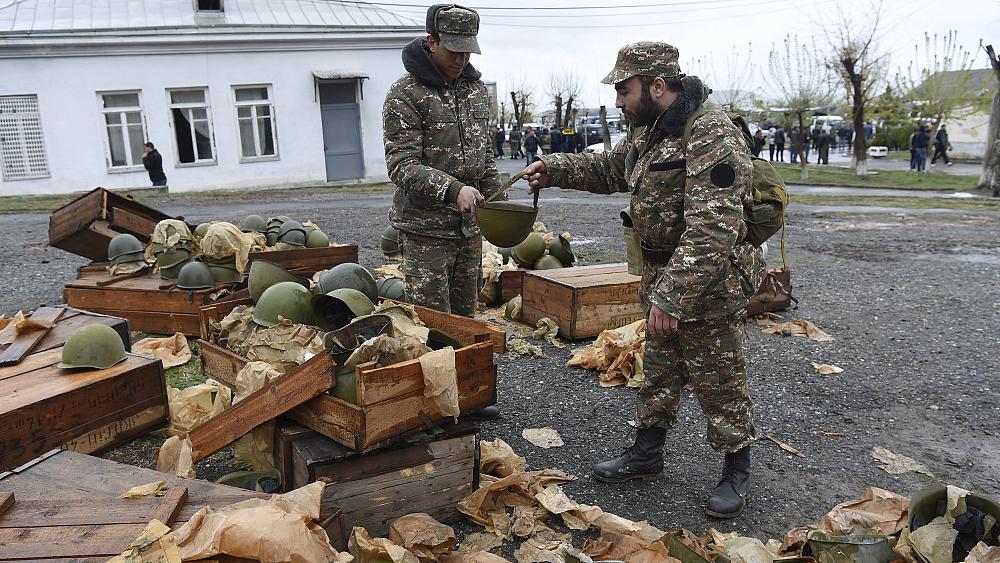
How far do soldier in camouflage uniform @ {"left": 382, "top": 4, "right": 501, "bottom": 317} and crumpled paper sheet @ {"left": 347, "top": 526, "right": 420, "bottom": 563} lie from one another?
1.73 m

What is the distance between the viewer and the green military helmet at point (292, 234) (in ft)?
22.7

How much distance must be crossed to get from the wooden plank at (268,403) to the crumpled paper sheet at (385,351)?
0.12m

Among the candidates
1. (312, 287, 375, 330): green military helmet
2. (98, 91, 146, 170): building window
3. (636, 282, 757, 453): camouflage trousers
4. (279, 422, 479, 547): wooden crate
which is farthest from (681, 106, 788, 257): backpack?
(98, 91, 146, 170): building window

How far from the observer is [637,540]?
9.85 feet

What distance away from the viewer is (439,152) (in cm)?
421

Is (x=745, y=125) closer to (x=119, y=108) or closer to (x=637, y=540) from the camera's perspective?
(x=637, y=540)

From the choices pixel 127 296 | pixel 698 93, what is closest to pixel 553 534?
pixel 698 93

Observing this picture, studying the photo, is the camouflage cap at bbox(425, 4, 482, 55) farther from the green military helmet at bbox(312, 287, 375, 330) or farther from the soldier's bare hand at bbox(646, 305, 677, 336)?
the soldier's bare hand at bbox(646, 305, 677, 336)

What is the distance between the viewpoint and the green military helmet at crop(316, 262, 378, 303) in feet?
14.2

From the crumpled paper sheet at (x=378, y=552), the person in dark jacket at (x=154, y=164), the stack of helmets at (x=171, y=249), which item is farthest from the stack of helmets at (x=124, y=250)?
the person in dark jacket at (x=154, y=164)

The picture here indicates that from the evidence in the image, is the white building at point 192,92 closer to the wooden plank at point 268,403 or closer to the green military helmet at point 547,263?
the green military helmet at point 547,263

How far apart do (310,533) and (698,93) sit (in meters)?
2.51

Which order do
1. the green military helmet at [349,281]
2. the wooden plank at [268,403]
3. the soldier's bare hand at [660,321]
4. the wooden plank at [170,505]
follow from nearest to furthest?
the wooden plank at [170,505]
the wooden plank at [268,403]
the soldier's bare hand at [660,321]
the green military helmet at [349,281]

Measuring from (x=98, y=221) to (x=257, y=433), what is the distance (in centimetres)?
480
